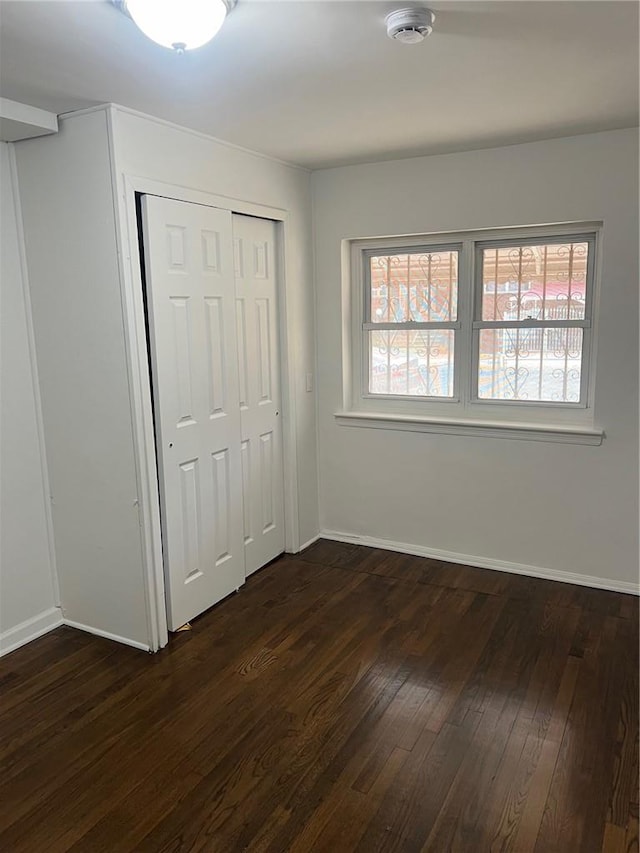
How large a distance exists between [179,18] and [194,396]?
5.79 ft

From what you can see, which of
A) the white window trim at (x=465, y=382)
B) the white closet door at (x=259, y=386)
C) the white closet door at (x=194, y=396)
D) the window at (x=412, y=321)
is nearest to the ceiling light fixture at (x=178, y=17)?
the white closet door at (x=194, y=396)

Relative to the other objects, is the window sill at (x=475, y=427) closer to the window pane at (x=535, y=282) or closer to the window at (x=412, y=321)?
the window at (x=412, y=321)

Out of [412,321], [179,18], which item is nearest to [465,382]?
[412,321]

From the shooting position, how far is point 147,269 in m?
2.79

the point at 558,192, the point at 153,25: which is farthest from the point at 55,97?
the point at 558,192

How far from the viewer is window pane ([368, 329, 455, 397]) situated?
389 centimetres

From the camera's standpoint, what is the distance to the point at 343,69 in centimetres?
220

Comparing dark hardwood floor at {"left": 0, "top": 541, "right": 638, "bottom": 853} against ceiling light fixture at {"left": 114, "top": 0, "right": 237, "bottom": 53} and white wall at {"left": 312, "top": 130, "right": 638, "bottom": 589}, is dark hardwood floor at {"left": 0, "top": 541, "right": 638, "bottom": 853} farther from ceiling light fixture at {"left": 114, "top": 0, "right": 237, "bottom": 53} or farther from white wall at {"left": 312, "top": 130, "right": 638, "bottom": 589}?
ceiling light fixture at {"left": 114, "top": 0, "right": 237, "bottom": 53}

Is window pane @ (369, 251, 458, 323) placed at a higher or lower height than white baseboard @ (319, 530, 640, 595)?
higher

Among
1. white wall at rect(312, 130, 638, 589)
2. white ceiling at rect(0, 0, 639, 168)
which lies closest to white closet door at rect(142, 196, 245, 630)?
white ceiling at rect(0, 0, 639, 168)

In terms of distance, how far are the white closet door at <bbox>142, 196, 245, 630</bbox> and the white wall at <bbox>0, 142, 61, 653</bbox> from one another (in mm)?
648

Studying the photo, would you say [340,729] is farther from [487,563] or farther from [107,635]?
[487,563]

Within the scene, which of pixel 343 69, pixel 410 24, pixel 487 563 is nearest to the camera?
pixel 410 24

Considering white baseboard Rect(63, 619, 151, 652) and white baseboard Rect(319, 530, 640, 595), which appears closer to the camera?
white baseboard Rect(63, 619, 151, 652)
